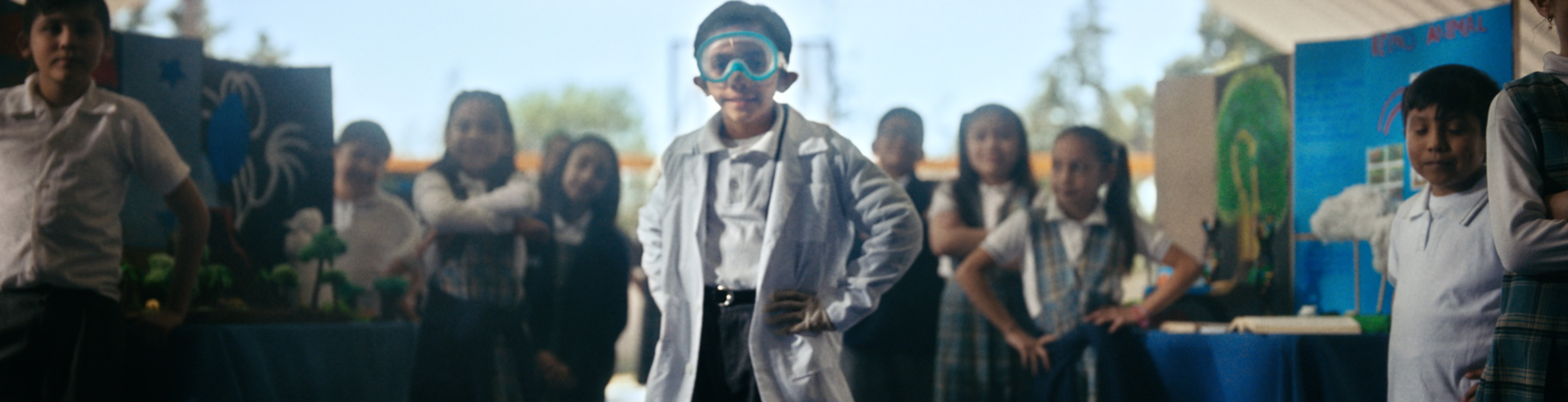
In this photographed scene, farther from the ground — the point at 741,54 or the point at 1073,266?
the point at 741,54

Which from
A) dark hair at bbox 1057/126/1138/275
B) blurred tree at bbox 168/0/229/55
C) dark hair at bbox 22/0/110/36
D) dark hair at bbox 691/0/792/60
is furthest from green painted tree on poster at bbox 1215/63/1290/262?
blurred tree at bbox 168/0/229/55

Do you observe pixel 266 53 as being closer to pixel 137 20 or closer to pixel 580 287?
pixel 137 20

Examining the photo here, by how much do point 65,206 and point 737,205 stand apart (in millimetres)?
1997

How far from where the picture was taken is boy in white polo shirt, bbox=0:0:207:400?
348 cm

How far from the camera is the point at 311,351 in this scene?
432 cm

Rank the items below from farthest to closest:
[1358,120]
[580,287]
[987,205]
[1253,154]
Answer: [1253,154] → [580,287] → [987,205] → [1358,120]

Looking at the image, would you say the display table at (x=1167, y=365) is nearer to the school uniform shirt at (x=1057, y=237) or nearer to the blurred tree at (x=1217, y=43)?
the school uniform shirt at (x=1057, y=237)

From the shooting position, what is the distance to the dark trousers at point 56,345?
11.4 feet

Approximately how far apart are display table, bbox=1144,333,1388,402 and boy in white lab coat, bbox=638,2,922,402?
153 cm

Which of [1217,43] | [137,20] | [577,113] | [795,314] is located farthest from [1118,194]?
[577,113]

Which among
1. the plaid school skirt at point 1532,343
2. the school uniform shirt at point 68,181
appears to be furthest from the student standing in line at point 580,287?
the plaid school skirt at point 1532,343

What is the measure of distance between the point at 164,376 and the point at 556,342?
2006mm

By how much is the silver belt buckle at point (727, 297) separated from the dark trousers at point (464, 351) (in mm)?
2559

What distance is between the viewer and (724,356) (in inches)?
121
